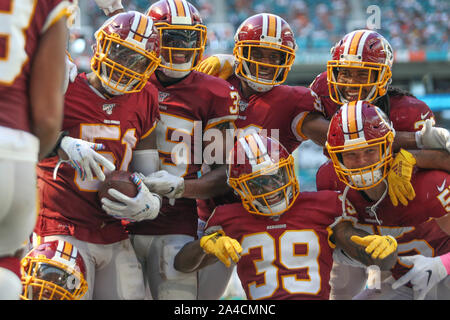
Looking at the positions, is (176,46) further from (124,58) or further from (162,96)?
(124,58)

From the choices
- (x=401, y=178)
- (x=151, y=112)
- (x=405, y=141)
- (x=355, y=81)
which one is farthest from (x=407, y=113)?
(x=151, y=112)

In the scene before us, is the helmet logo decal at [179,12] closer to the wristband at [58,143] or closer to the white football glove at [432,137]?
the wristband at [58,143]

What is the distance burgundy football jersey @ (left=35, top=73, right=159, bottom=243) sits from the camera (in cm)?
259

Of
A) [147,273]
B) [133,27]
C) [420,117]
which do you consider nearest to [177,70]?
[133,27]

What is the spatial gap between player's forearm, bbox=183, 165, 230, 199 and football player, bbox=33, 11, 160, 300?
0.70 feet

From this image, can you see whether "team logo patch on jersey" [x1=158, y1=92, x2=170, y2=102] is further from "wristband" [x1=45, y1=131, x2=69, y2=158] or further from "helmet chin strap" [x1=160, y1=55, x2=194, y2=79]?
"wristband" [x1=45, y1=131, x2=69, y2=158]

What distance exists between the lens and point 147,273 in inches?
115

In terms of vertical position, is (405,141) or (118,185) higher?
(405,141)

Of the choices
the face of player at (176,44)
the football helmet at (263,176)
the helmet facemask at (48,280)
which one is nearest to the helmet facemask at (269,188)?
the football helmet at (263,176)

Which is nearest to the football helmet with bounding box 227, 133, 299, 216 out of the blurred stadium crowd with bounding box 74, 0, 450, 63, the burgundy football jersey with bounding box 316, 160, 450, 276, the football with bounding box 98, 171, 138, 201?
the burgundy football jersey with bounding box 316, 160, 450, 276

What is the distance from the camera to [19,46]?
59.2 inches

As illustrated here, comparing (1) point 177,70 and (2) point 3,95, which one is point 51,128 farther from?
(1) point 177,70

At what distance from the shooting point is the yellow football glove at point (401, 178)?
2.67 m

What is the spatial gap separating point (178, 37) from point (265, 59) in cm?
50
